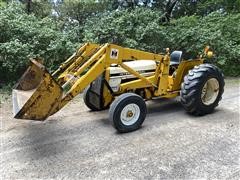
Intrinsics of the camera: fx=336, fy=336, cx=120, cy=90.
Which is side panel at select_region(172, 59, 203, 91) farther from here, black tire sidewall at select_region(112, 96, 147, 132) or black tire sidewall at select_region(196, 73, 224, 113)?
black tire sidewall at select_region(112, 96, 147, 132)

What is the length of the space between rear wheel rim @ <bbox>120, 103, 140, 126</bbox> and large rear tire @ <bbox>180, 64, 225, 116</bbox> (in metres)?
0.95

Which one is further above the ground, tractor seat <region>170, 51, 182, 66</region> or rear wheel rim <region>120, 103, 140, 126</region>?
tractor seat <region>170, 51, 182, 66</region>

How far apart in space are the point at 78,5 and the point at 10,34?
4.23 metres

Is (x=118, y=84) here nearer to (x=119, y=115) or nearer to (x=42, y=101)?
(x=119, y=115)

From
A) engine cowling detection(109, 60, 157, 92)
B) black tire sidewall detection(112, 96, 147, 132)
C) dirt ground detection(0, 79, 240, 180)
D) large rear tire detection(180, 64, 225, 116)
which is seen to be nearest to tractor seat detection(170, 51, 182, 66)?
engine cowling detection(109, 60, 157, 92)

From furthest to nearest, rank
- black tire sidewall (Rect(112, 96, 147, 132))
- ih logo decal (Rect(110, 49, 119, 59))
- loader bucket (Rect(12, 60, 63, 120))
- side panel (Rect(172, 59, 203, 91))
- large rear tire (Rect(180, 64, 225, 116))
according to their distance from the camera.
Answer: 1. side panel (Rect(172, 59, 203, 91))
2. large rear tire (Rect(180, 64, 225, 116))
3. ih logo decal (Rect(110, 49, 119, 59))
4. black tire sidewall (Rect(112, 96, 147, 132))
5. loader bucket (Rect(12, 60, 63, 120))

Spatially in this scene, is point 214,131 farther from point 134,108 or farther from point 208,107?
point 134,108

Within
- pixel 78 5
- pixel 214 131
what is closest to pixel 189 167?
pixel 214 131

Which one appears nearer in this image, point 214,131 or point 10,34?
point 214,131

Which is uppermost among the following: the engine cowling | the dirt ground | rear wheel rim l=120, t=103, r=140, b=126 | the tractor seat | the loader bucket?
the tractor seat

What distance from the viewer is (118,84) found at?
577cm

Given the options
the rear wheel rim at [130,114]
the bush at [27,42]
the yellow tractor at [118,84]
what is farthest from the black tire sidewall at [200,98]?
the bush at [27,42]

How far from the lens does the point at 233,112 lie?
6188mm

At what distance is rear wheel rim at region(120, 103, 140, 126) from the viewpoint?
5.15 meters
